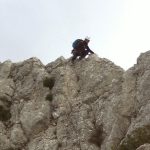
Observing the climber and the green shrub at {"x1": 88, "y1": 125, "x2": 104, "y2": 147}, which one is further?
the climber

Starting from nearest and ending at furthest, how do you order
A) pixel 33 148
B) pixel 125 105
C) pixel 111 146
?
pixel 111 146
pixel 125 105
pixel 33 148

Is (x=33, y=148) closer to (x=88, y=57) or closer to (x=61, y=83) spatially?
(x=61, y=83)

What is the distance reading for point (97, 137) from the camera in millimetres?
41375

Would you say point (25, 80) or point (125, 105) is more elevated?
point (25, 80)

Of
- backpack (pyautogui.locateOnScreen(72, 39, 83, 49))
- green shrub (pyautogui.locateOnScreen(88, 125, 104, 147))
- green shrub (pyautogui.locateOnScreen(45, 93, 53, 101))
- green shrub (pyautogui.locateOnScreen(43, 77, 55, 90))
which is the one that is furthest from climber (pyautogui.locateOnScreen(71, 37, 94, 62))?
green shrub (pyautogui.locateOnScreen(88, 125, 104, 147))

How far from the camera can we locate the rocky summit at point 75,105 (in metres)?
38.9

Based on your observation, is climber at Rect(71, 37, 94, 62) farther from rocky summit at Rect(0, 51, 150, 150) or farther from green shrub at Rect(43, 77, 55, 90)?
green shrub at Rect(43, 77, 55, 90)

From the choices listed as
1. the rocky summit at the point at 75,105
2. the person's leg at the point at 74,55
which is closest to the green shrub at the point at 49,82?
the rocky summit at the point at 75,105

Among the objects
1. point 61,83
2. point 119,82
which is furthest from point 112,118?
point 61,83

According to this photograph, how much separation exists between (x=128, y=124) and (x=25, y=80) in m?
19.3

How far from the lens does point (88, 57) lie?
180 feet

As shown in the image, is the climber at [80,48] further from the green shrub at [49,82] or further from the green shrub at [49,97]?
the green shrub at [49,97]

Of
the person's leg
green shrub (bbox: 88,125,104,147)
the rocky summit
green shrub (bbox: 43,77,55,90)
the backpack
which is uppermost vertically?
the backpack

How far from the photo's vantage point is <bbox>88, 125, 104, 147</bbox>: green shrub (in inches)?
1613
